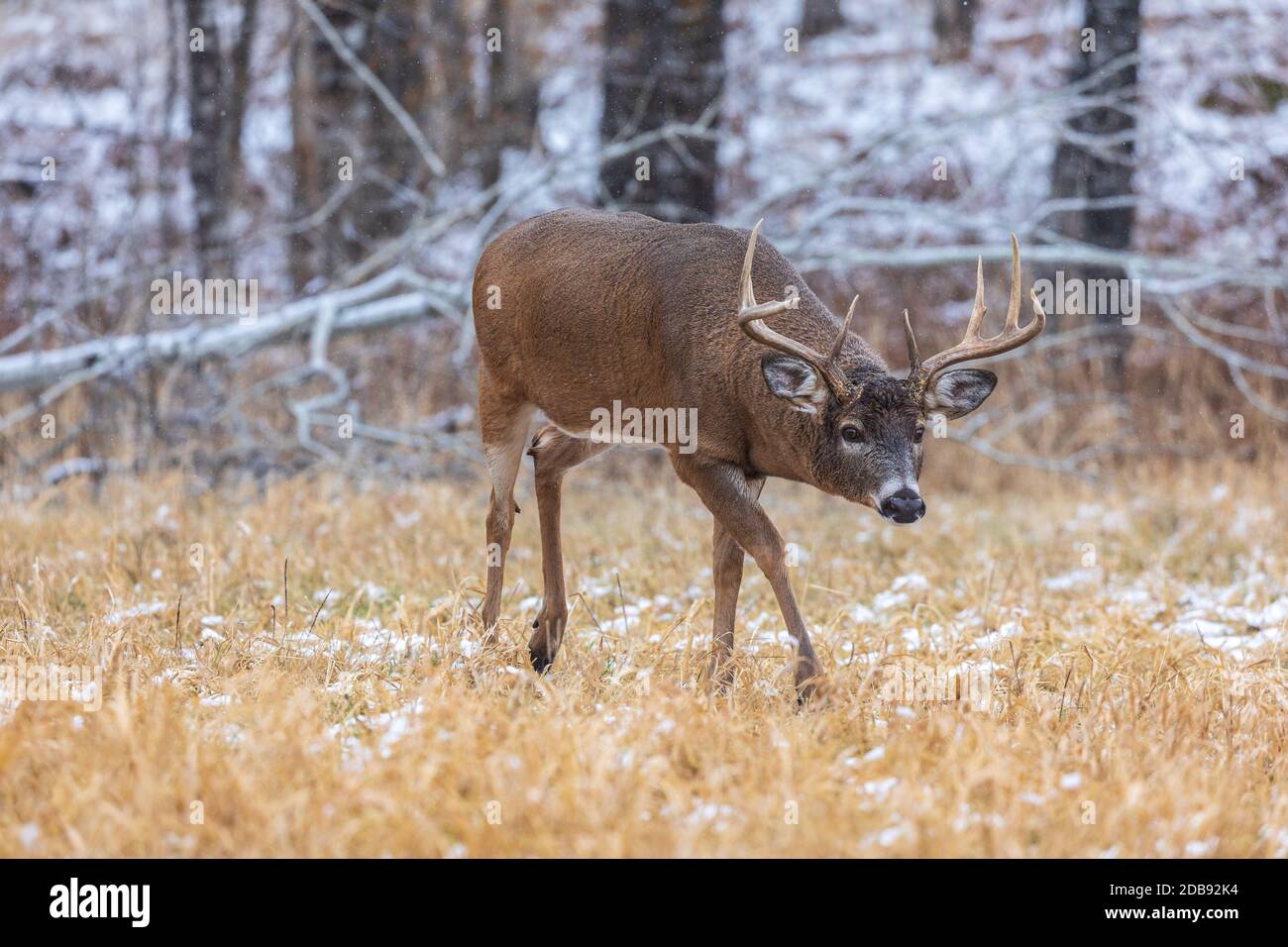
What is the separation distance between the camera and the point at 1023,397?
11.1 meters

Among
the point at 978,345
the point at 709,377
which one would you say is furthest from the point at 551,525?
the point at 978,345

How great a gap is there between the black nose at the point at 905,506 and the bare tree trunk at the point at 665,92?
6254mm

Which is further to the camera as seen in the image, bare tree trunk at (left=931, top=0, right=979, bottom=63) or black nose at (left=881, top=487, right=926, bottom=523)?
bare tree trunk at (left=931, top=0, right=979, bottom=63)

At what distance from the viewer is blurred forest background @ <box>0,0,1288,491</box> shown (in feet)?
30.1

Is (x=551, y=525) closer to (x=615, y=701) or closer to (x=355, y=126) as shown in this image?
(x=615, y=701)

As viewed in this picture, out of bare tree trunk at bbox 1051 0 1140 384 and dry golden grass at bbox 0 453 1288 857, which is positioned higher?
bare tree trunk at bbox 1051 0 1140 384

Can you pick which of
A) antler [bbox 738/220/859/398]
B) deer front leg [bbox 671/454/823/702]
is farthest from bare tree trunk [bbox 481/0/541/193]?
antler [bbox 738/220/859/398]

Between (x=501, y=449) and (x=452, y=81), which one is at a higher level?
(x=452, y=81)

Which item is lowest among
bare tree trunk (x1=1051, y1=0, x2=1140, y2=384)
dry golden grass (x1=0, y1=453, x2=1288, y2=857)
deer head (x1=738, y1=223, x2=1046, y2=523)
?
dry golden grass (x1=0, y1=453, x2=1288, y2=857)

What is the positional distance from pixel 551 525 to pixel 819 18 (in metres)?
12.8

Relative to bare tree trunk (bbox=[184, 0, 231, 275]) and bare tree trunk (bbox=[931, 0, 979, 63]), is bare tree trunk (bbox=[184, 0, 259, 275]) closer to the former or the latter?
bare tree trunk (bbox=[184, 0, 231, 275])

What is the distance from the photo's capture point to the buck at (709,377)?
4.50 metres

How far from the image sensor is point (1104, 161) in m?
12.2

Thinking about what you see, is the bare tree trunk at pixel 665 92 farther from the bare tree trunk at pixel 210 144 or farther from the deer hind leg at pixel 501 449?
the deer hind leg at pixel 501 449
